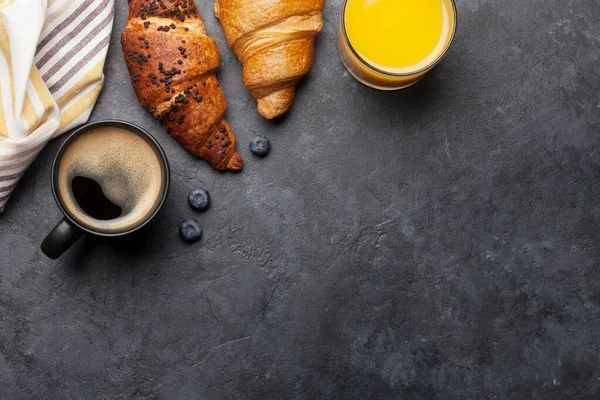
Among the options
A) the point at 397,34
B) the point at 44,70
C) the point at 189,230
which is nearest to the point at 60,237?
the point at 189,230

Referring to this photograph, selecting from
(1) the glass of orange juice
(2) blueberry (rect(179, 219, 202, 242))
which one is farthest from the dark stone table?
(1) the glass of orange juice

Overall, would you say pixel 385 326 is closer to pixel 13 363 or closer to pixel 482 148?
pixel 482 148

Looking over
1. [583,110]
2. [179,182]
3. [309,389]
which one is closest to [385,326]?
[309,389]

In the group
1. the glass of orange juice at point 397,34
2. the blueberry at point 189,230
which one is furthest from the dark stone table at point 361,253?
the glass of orange juice at point 397,34

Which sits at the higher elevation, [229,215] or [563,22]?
[563,22]

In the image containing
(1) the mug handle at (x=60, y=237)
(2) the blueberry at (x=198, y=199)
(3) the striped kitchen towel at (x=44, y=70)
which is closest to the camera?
(1) the mug handle at (x=60, y=237)

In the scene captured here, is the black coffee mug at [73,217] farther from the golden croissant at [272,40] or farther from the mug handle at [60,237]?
the golden croissant at [272,40]

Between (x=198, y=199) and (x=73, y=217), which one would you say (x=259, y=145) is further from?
(x=73, y=217)
